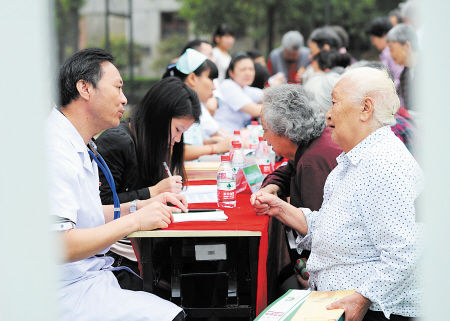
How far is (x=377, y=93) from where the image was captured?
6.81 ft

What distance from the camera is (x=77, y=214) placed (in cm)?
199

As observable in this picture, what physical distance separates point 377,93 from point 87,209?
121cm

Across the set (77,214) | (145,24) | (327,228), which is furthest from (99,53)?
(145,24)

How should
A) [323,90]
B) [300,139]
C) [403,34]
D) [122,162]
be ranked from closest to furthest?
[300,139], [122,162], [323,90], [403,34]

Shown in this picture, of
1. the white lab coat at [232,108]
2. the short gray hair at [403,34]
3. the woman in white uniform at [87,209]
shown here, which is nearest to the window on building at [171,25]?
the white lab coat at [232,108]

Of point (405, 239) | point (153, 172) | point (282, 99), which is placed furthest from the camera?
point (153, 172)

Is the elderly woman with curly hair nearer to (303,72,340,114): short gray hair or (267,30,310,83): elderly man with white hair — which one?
(303,72,340,114): short gray hair

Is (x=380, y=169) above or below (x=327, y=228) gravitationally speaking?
above

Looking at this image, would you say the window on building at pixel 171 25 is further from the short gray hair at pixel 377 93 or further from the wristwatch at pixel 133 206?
the short gray hair at pixel 377 93

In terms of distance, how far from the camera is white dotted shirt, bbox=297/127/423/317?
6.11ft

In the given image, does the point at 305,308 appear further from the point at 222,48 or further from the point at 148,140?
the point at 222,48

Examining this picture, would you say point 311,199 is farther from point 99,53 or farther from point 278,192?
point 99,53

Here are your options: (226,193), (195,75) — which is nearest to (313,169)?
(226,193)

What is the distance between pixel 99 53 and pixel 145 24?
26.6 metres
